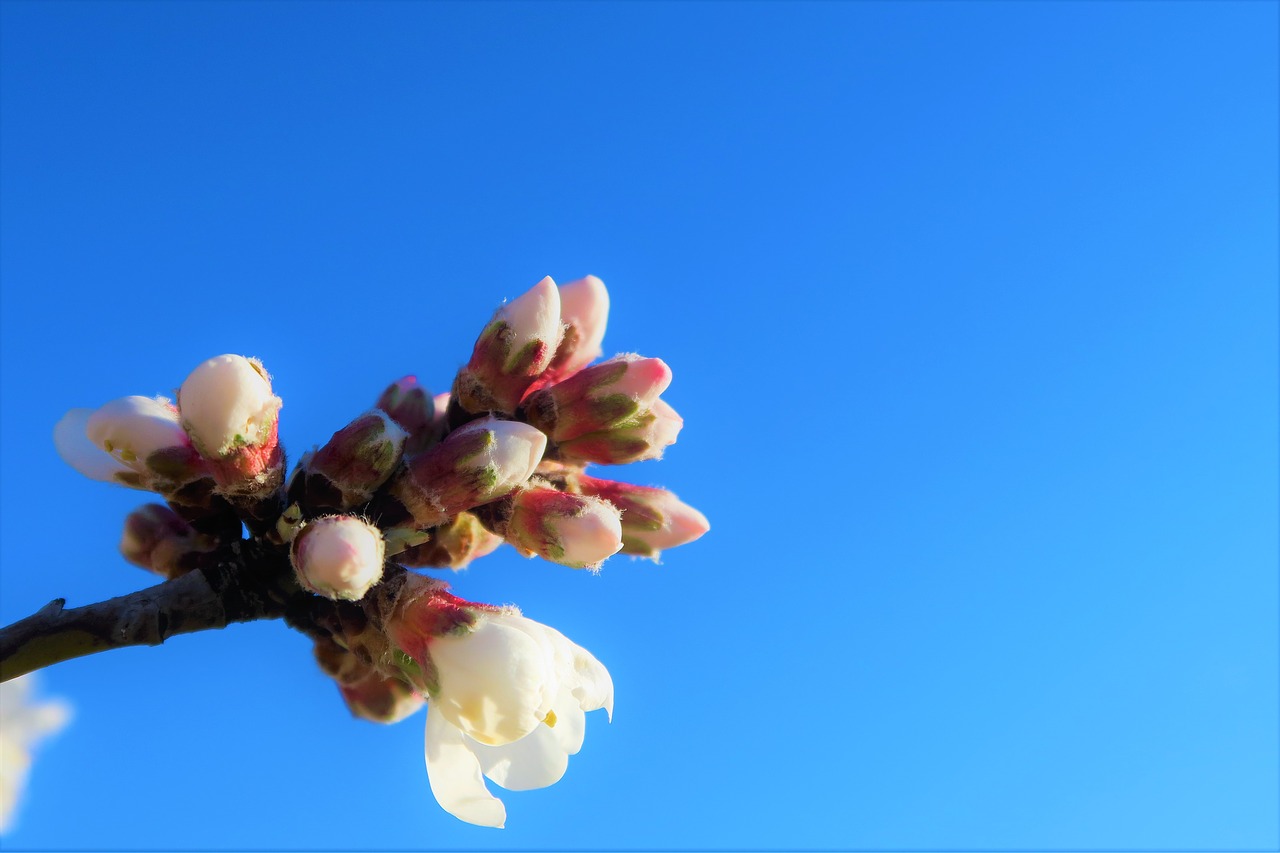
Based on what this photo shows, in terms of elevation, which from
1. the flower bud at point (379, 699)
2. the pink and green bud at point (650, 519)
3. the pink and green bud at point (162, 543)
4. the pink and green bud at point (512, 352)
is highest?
the pink and green bud at point (512, 352)

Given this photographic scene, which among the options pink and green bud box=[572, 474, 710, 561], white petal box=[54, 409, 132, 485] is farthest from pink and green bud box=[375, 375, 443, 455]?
white petal box=[54, 409, 132, 485]

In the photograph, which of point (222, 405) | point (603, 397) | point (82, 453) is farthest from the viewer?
point (603, 397)

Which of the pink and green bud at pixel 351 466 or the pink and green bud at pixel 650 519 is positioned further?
the pink and green bud at pixel 650 519

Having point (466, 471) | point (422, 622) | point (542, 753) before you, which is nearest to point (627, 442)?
point (466, 471)

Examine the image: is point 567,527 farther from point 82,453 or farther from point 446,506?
point 82,453

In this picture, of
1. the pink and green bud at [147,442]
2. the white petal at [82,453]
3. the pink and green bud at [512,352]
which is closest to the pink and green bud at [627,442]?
the pink and green bud at [512,352]

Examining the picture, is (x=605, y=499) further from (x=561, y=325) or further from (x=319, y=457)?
(x=319, y=457)

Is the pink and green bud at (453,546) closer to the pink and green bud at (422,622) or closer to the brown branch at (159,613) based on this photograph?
the pink and green bud at (422,622)

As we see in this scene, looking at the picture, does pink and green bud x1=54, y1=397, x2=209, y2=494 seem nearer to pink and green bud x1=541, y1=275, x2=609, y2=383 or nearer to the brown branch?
the brown branch

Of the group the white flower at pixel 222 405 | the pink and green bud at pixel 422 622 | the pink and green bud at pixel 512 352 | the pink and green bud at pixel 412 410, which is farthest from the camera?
the pink and green bud at pixel 412 410
